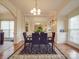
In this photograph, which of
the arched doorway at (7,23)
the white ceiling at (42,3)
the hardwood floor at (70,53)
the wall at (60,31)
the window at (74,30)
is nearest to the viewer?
the hardwood floor at (70,53)

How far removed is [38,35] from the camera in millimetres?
7539

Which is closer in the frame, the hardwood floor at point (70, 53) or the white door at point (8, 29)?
the hardwood floor at point (70, 53)

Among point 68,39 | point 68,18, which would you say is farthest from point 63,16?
point 68,39

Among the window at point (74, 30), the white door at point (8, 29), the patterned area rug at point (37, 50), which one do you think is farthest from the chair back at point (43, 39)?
the white door at point (8, 29)

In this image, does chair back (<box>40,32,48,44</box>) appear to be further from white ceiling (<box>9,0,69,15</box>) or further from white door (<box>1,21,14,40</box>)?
white door (<box>1,21,14,40</box>)

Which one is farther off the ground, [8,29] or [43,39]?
[8,29]

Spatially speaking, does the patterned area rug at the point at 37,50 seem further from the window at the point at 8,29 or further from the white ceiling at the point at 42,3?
the window at the point at 8,29

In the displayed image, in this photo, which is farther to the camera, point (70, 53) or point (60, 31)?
point (60, 31)

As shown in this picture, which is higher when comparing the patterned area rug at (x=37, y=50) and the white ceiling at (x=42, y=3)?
the white ceiling at (x=42, y=3)

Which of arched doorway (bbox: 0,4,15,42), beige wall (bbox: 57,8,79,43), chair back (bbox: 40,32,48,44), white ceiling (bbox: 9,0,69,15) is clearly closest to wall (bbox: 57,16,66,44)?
beige wall (bbox: 57,8,79,43)

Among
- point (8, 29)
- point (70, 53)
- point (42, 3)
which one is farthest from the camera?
point (8, 29)

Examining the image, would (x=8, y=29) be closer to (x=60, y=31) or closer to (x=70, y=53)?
(x=60, y=31)

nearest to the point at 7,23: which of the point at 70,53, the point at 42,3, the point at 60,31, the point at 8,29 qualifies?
the point at 8,29

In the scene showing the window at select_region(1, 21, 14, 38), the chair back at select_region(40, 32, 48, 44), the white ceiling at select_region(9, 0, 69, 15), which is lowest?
the chair back at select_region(40, 32, 48, 44)
